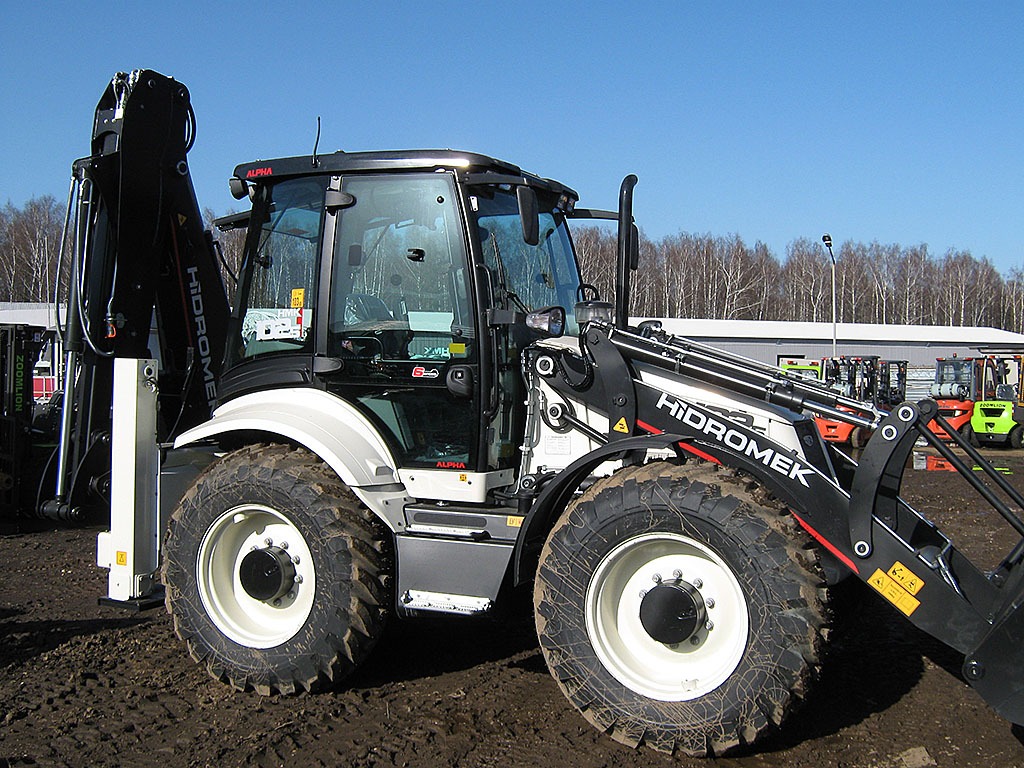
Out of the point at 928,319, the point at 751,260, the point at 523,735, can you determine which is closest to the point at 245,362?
the point at 523,735

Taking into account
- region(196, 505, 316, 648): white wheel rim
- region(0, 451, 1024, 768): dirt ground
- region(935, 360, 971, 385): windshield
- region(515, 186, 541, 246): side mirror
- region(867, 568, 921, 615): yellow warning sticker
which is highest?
region(515, 186, 541, 246): side mirror

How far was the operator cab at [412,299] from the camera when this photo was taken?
470cm

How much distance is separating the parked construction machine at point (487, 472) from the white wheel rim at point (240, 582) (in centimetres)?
1

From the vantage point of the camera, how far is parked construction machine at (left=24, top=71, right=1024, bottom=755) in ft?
12.6

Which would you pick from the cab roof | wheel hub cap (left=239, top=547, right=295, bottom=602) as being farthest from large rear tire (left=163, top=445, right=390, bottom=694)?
the cab roof

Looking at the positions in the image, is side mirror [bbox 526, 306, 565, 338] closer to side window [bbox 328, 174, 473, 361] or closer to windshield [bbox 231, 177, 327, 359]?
side window [bbox 328, 174, 473, 361]

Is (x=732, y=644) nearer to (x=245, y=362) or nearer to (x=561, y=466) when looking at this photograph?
(x=561, y=466)

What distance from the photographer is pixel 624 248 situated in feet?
16.1

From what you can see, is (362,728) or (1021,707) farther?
(362,728)

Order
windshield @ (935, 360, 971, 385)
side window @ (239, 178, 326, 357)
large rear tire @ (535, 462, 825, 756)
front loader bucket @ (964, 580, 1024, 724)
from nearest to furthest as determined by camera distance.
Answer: front loader bucket @ (964, 580, 1024, 724), large rear tire @ (535, 462, 825, 756), side window @ (239, 178, 326, 357), windshield @ (935, 360, 971, 385)

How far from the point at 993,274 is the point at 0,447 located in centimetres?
8019

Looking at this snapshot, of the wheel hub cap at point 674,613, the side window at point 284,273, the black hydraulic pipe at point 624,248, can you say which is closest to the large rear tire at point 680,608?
the wheel hub cap at point 674,613

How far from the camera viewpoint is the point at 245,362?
5.33 meters

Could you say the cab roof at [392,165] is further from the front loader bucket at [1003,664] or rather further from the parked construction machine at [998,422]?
the parked construction machine at [998,422]
